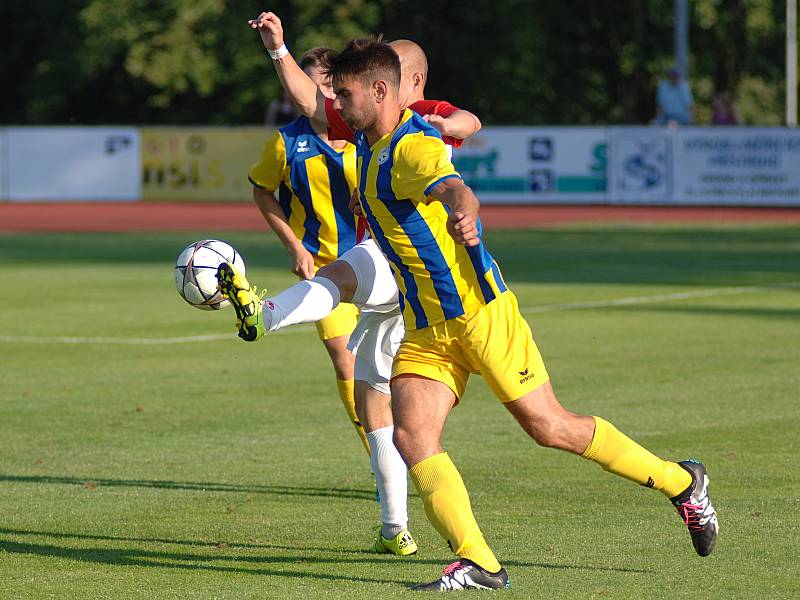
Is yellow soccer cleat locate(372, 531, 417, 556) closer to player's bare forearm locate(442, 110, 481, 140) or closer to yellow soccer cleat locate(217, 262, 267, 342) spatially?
yellow soccer cleat locate(217, 262, 267, 342)

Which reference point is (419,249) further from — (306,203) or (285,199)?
(285,199)

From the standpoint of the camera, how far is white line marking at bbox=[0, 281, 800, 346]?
1393cm

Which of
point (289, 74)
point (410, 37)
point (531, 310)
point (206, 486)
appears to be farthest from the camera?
point (410, 37)

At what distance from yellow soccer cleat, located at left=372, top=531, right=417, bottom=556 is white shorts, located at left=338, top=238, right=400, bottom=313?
3.13 ft

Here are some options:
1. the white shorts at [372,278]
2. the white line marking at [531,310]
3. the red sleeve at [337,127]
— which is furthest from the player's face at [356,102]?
the white line marking at [531,310]

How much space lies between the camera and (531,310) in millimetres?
16047

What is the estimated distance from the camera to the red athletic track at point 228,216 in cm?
2945

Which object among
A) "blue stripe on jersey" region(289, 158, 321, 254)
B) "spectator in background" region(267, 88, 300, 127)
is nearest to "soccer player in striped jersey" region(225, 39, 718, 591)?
"blue stripe on jersey" region(289, 158, 321, 254)

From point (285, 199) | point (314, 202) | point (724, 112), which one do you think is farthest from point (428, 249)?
point (724, 112)

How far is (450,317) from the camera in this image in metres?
6.07

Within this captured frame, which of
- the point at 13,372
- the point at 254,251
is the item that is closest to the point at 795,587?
the point at 13,372

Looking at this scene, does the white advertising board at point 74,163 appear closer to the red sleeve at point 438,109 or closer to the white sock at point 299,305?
the red sleeve at point 438,109

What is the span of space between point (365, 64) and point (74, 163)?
98.3 ft

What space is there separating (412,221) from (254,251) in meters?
17.9
